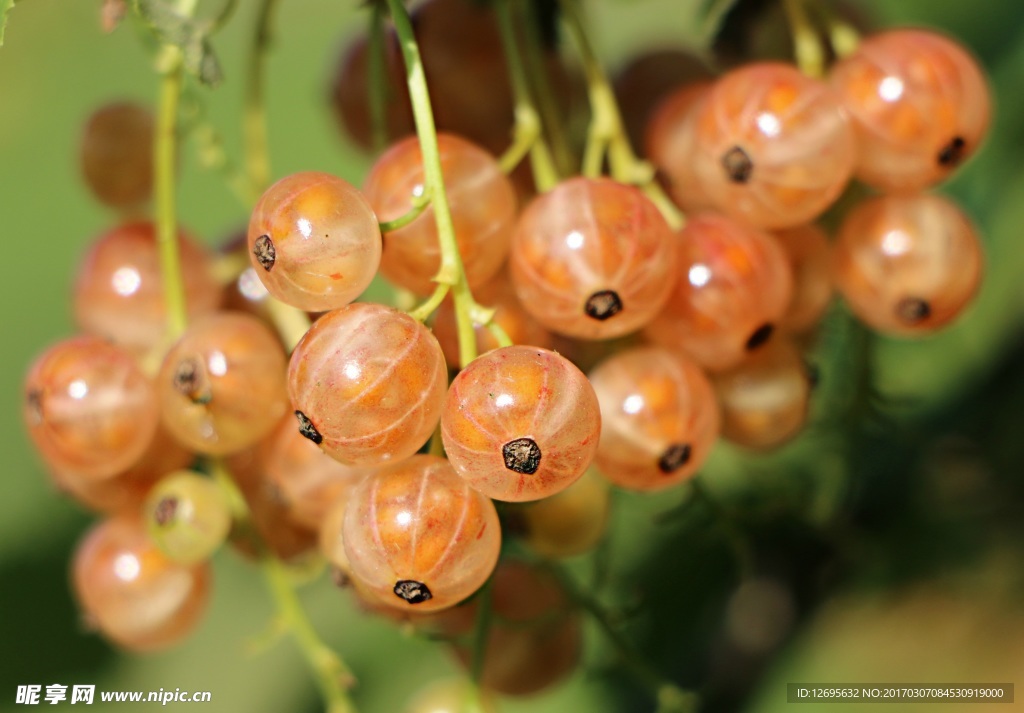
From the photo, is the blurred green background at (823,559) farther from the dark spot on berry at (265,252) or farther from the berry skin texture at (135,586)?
the dark spot on berry at (265,252)

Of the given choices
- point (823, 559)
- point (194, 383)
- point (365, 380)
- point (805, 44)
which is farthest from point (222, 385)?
point (823, 559)

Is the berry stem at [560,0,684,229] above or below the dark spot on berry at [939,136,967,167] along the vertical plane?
above

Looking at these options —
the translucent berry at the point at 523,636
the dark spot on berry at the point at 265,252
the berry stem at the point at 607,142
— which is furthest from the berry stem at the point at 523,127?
the translucent berry at the point at 523,636

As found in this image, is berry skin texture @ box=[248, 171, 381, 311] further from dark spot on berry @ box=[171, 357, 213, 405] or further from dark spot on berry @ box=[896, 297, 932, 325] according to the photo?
dark spot on berry @ box=[896, 297, 932, 325]

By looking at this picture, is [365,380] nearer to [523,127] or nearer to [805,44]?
[523,127]

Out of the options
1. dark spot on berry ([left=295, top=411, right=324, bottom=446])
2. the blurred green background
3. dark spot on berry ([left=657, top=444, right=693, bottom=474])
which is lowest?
the blurred green background

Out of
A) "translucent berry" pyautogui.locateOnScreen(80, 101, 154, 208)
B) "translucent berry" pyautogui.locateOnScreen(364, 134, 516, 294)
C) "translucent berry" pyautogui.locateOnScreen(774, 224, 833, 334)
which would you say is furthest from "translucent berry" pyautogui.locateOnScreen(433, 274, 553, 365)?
"translucent berry" pyautogui.locateOnScreen(80, 101, 154, 208)
